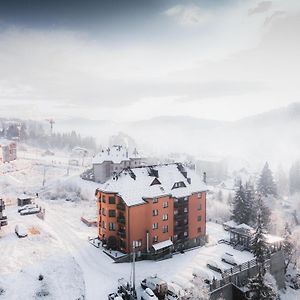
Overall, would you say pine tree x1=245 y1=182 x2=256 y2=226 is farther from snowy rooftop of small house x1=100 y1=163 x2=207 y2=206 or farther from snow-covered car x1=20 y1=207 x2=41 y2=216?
snow-covered car x1=20 y1=207 x2=41 y2=216

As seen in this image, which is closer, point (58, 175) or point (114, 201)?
point (114, 201)

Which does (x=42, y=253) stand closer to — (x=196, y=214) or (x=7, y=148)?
(x=196, y=214)

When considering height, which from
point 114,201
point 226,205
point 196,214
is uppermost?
point 114,201

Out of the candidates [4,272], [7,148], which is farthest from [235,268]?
[7,148]

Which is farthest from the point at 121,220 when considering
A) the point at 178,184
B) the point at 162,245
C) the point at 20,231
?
the point at 20,231

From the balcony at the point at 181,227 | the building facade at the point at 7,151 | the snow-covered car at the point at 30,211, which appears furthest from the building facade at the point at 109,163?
the balcony at the point at 181,227

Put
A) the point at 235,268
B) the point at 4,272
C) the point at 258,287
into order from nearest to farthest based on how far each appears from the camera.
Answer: the point at 258,287 → the point at 4,272 → the point at 235,268
